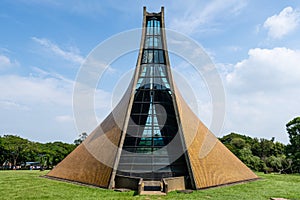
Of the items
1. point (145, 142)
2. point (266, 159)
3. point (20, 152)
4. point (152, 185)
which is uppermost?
point (20, 152)

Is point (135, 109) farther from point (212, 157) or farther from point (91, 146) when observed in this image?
point (212, 157)

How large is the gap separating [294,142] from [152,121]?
24.1 metres

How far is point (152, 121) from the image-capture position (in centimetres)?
1967

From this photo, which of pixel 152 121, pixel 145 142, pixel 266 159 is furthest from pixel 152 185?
pixel 266 159

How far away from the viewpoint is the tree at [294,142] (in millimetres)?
31837

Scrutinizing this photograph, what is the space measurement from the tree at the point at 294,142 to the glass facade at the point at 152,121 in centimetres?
2214

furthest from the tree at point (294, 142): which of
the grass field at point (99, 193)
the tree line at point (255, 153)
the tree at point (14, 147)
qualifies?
the tree at point (14, 147)

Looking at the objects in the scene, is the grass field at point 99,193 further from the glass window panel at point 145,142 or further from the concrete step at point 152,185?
the glass window panel at point 145,142

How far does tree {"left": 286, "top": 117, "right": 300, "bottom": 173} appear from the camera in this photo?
3184 cm

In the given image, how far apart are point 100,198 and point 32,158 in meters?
43.5

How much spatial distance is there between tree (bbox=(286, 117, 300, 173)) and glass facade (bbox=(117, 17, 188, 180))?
2214 centimetres

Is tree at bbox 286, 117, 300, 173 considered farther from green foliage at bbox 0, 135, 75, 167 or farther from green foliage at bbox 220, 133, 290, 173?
green foliage at bbox 0, 135, 75, 167

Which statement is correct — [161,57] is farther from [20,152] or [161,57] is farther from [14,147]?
[20,152]

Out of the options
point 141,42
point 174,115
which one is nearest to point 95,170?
point 174,115
